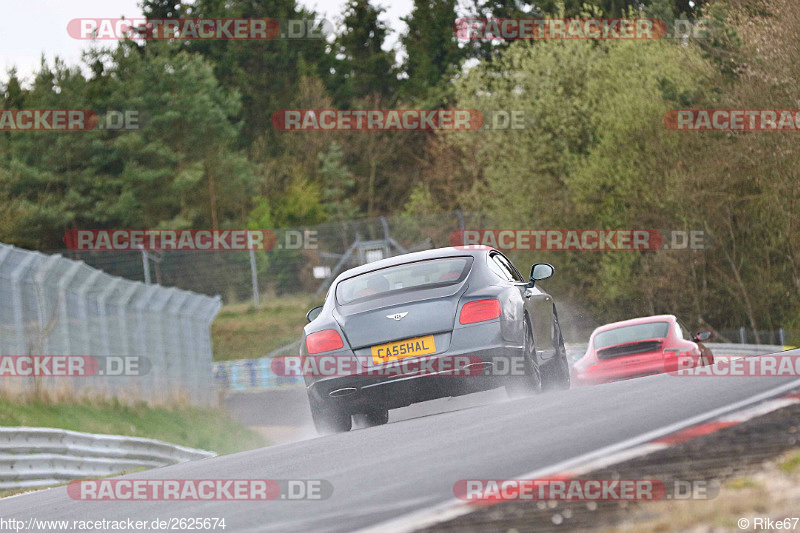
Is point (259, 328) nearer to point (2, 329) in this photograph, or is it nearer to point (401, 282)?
point (2, 329)

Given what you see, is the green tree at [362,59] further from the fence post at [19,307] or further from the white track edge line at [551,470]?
the white track edge line at [551,470]

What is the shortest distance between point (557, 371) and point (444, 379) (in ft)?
9.07

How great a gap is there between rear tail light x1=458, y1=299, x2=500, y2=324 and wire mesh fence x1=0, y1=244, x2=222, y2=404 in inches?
366

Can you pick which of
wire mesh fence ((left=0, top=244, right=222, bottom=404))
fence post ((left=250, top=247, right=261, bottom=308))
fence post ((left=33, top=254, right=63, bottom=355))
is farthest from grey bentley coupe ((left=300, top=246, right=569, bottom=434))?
fence post ((left=250, top=247, right=261, bottom=308))

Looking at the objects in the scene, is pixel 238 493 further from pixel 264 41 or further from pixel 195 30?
pixel 264 41

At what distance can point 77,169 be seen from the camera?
186 ft

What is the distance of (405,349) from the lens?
997cm

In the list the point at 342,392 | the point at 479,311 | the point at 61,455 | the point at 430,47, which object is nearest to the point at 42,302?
the point at 61,455

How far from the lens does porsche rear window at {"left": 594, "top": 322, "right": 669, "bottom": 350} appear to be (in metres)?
14.8

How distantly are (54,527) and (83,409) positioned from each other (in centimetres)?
1240

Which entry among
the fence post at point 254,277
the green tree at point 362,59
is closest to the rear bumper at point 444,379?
the fence post at point 254,277

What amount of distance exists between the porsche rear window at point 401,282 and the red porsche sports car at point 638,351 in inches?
175

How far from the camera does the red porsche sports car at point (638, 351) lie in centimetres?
1454

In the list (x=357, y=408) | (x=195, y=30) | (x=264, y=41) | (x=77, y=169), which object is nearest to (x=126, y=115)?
(x=77, y=169)
